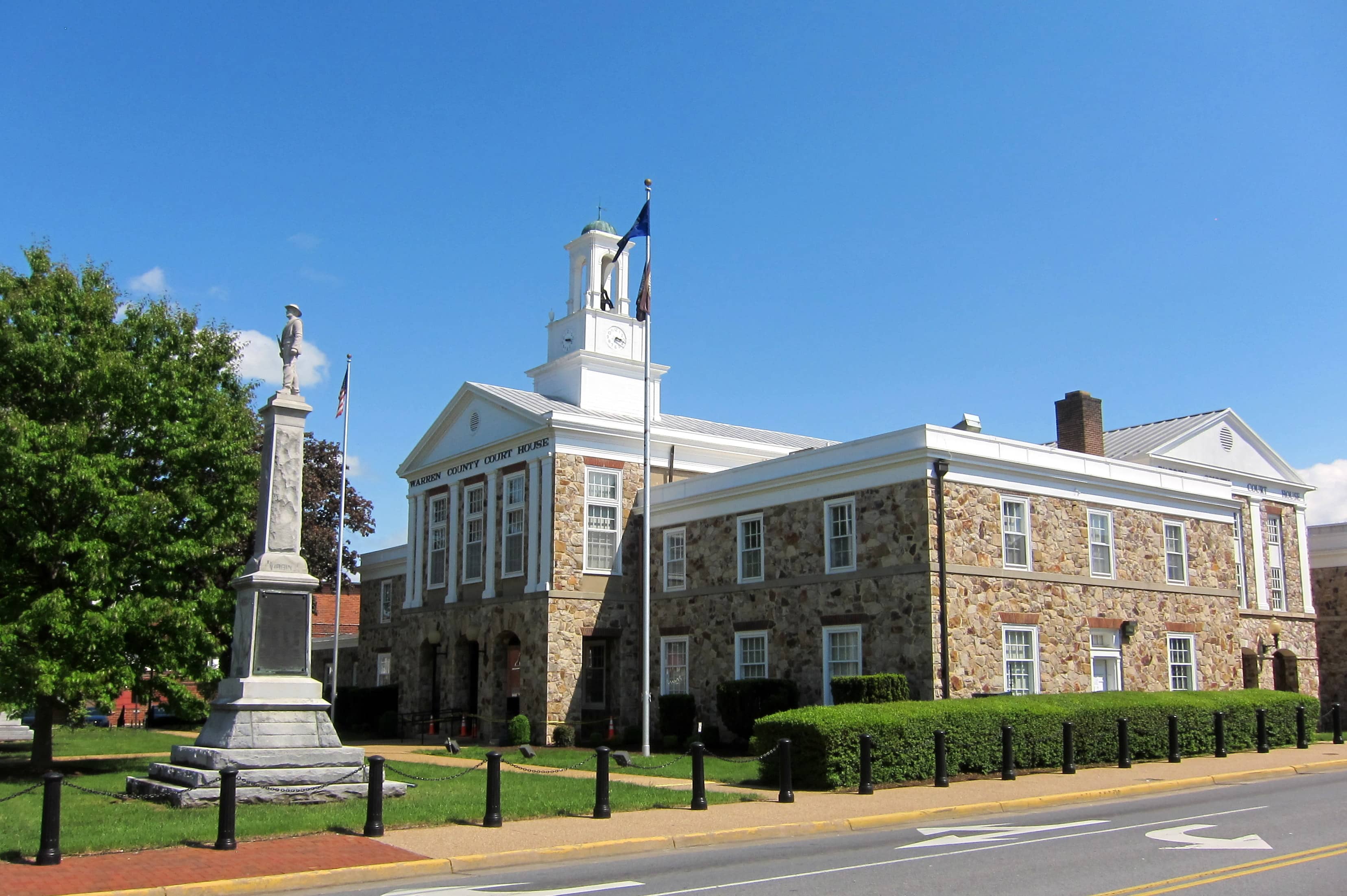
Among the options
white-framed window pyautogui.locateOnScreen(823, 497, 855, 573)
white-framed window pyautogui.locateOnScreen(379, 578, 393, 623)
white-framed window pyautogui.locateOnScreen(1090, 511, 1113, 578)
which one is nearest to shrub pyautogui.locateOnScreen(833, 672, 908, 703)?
white-framed window pyautogui.locateOnScreen(823, 497, 855, 573)

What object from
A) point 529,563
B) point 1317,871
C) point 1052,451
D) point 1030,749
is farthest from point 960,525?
point 1317,871

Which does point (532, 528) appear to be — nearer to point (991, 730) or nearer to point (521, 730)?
point (521, 730)

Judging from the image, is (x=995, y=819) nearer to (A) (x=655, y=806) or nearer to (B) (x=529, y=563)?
(A) (x=655, y=806)

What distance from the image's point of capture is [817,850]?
13.0m

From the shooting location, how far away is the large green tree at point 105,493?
2102 cm

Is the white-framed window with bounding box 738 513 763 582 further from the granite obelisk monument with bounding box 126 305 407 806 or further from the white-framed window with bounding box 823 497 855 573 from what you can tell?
the granite obelisk monument with bounding box 126 305 407 806

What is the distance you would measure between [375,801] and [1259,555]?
33.7m

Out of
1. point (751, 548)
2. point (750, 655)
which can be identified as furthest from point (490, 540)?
point (750, 655)

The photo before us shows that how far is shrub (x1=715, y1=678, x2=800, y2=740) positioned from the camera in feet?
88.3

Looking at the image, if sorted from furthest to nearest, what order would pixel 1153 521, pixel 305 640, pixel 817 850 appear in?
pixel 1153 521
pixel 305 640
pixel 817 850

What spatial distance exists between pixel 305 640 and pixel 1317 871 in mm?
13863

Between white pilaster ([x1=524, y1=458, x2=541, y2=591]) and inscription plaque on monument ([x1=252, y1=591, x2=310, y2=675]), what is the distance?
14548 mm

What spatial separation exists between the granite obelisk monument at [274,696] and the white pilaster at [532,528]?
1405 cm

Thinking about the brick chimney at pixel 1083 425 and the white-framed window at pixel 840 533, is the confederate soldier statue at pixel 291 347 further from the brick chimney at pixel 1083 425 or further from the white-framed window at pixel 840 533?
the brick chimney at pixel 1083 425
